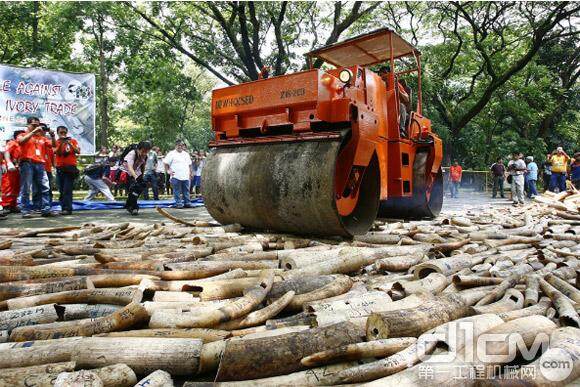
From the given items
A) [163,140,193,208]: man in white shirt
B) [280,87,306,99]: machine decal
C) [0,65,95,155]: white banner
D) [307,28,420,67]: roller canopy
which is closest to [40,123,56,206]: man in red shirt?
[0,65,95,155]: white banner

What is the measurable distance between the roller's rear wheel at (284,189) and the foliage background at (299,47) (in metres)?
13.1

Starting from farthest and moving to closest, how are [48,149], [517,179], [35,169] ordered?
[517,179] → [48,149] → [35,169]

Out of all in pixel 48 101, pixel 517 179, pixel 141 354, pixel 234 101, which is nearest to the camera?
pixel 141 354

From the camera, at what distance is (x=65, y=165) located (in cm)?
983

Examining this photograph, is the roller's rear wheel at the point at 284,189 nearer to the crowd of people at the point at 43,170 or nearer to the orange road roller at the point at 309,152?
the orange road roller at the point at 309,152

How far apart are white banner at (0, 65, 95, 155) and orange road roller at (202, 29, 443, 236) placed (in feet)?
32.0

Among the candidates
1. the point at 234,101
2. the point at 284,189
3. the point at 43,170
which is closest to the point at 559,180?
the point at 234,101

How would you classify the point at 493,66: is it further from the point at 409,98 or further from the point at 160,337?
the point at 160,337

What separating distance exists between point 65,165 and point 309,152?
7.04 meters

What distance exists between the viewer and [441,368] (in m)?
1.91

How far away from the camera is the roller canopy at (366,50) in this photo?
7629 mm

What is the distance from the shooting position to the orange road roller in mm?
5281

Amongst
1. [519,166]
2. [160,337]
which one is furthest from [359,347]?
[519,166]

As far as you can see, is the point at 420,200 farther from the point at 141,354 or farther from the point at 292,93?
the point at 141,354
